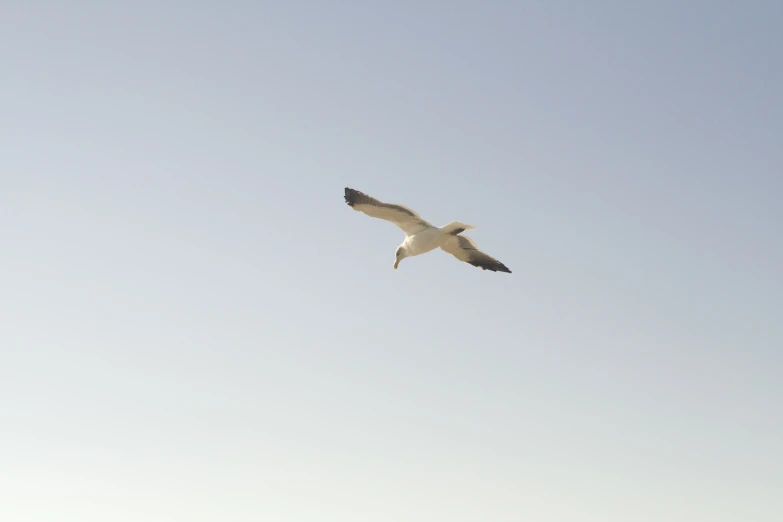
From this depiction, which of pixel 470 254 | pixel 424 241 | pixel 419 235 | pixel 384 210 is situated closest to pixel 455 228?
pixel 424 241

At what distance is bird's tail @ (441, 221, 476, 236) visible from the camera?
96.3ft

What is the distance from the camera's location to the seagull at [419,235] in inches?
1228

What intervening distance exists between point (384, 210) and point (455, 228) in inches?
120

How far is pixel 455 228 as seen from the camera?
29.9 meters

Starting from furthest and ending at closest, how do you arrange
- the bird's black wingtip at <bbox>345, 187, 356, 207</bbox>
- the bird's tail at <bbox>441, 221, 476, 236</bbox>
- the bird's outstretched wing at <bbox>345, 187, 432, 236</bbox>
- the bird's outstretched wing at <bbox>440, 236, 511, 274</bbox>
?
the bird's outstretched wing at <bbox>440, 236, 511, 274</bbox>
the bird's black wingtip at <bbox>345, 187, 356, 207</bbox>
the bird's outstretched wing at <bbox>345, 187, 432, 236</bbox>
the bird's tail at <bbox>441, 221, 476, 236</bbox>

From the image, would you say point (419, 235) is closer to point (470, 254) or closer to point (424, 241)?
point (424, 241)

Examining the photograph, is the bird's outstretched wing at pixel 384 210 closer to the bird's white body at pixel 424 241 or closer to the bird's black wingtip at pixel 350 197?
the bird's black wingtip at pixel 350 197

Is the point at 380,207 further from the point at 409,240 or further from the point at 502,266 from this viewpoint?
the point at 502,266

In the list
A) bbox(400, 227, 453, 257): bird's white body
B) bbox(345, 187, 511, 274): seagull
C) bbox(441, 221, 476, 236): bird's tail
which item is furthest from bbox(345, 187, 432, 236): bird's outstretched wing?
bbox(441, 221, 476, 236): bird's tail

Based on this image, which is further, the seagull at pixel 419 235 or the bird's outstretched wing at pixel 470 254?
the bird's outstretched wing at pixel 470 254

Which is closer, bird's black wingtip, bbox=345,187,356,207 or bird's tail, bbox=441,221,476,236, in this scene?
bird's tail, bbox=441,221,476,236

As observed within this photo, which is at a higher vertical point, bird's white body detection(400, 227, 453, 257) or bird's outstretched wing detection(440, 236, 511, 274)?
bird's outstretched wing detection(440, 236, 511, 274)

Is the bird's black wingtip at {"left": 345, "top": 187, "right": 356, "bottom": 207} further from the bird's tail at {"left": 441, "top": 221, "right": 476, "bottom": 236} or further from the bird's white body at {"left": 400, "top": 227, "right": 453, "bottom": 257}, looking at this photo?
the bird's tail at {"left": 441, "top": 221, "right": 476, "bottom": 236}

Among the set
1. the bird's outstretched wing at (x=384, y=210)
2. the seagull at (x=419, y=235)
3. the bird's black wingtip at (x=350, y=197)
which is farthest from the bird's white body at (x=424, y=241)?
the bird's black wingtip at (x=350, y=197)
